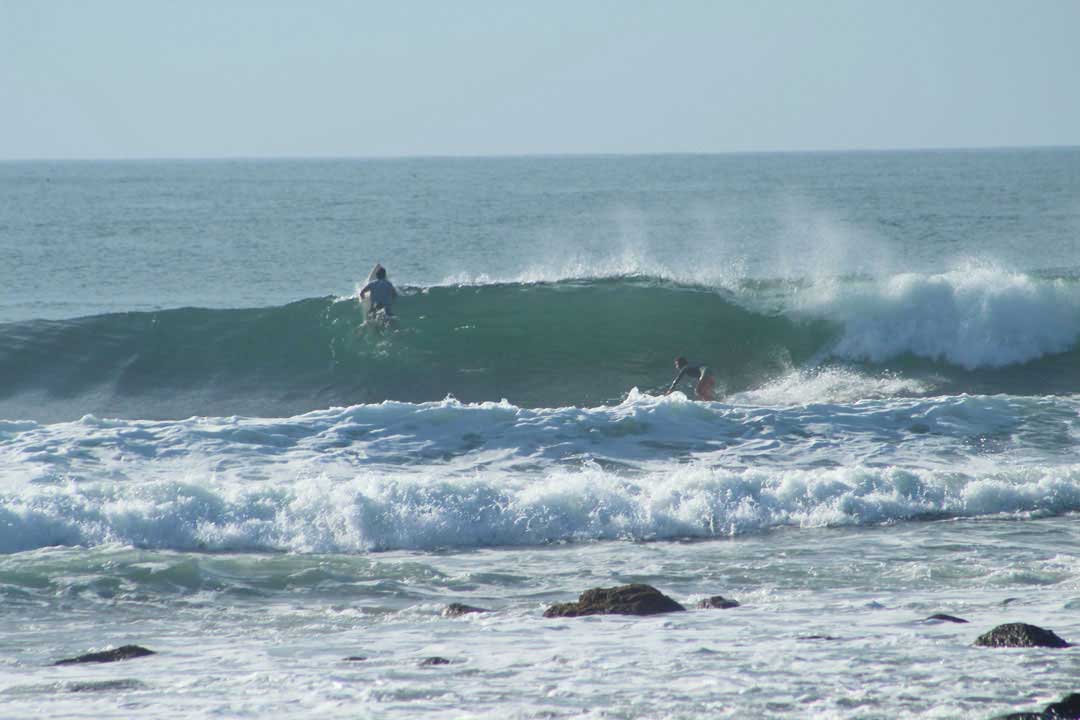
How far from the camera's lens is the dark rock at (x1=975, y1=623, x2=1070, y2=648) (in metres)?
6.89

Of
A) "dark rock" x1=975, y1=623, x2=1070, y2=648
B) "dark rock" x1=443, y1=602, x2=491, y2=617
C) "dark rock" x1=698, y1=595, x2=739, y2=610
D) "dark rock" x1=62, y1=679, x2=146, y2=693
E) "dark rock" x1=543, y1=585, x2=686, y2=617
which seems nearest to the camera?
"dark rock" x1=62, y1=679, x2=146, y2=693

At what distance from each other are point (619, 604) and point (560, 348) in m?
12.4

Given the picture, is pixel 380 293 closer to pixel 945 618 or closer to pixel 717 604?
pixel 717 604

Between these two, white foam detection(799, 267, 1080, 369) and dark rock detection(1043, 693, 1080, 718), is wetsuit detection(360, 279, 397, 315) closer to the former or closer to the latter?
white foam detection(799, 267, 1080, 369)

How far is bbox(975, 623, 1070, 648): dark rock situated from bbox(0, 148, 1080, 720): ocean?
0.10 metres

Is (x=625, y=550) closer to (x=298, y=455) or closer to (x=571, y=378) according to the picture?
(x=298, y=455)

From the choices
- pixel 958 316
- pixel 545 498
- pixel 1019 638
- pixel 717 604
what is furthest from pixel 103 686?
pixel 958 316

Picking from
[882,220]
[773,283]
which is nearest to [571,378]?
[773,283]

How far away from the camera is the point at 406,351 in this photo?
20.1m

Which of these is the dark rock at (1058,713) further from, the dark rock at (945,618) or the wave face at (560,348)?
the wave face at (560,348)

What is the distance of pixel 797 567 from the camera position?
9539 millimetres

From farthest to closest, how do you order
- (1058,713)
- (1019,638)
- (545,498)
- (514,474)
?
(514,474) → (545,498) → (1019,638) → (1058,713)

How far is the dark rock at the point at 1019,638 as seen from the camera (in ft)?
22.6

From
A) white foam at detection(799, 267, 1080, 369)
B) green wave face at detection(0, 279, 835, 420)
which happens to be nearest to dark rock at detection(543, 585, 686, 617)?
green wave face at detection(0, 279, 835, 420)
